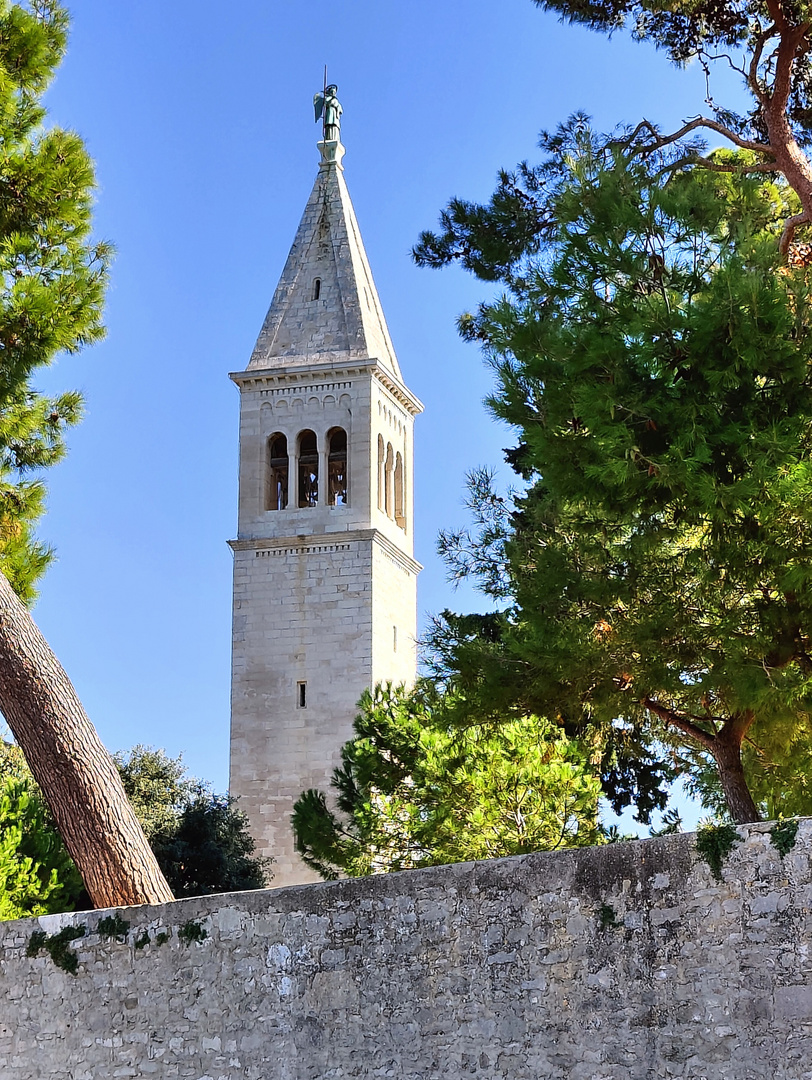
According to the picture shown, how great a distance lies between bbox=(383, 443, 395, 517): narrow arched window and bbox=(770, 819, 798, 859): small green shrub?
26538mm

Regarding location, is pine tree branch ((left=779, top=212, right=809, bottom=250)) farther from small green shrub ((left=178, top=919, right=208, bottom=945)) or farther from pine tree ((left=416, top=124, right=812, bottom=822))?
small green shrub ((left=178, top=919, right=208, bottom=945))

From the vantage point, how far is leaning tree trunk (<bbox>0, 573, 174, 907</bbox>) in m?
11.4

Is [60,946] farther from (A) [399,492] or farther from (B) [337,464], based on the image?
(A) [399,492]

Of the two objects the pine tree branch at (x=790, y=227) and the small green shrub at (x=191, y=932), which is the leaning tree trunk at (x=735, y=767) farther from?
the small green shrub at (x=191, y=932)

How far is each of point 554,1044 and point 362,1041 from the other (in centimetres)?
136

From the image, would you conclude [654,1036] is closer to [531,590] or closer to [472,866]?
[472,866]

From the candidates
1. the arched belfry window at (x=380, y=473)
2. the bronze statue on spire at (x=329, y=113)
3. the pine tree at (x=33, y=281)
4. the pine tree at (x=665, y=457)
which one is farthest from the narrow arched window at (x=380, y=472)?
the pine tree at (x=665, y=457)

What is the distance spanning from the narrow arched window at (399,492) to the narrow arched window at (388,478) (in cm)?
37

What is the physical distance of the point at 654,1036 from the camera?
808 centimetres

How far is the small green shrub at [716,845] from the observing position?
805cm

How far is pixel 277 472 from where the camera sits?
112 ft

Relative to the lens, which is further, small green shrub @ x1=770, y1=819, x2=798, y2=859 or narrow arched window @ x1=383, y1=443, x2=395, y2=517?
narrow arched window @ x1=383, y1=443, x2=395, y2=517

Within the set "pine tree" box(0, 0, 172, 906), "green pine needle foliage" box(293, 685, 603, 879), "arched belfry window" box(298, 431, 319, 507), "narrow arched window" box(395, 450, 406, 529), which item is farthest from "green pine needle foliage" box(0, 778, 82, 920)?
"narrow arched window" box(395, 450, 406, 529)

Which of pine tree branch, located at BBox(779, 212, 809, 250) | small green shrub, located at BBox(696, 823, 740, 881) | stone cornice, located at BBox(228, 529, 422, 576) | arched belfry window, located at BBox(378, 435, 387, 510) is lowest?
small green shrub, located at BBox(696, 823, 740, 881)
